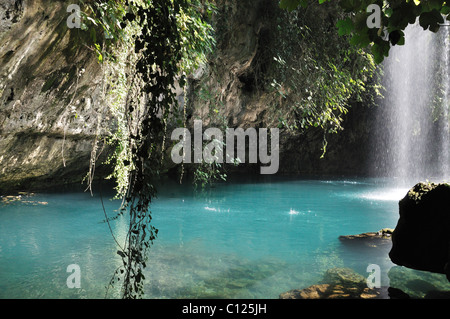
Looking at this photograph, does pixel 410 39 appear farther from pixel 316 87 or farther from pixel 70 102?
pixel 70 102

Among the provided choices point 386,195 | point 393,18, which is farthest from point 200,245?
point 386,195

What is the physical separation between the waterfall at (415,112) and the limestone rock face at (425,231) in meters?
10.2

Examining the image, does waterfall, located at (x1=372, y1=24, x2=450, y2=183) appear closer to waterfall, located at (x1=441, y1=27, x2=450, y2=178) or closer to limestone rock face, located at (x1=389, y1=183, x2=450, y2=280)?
waterfall, located at (x1=441, y1=27, x2=450, y2=178)

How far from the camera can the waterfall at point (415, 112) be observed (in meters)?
13.1

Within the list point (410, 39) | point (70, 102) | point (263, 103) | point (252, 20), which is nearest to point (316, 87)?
point (252, 20)

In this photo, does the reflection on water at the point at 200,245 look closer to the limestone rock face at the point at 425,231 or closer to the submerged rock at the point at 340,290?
the submerged rock at the point at 340,290

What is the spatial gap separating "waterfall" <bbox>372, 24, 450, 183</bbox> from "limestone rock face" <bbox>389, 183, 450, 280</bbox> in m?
10.2

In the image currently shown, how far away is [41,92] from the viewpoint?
5.88 m

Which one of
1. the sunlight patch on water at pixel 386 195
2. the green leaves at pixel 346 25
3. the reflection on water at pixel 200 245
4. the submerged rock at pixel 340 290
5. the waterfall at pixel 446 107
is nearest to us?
the green leaves at pixel 346 25

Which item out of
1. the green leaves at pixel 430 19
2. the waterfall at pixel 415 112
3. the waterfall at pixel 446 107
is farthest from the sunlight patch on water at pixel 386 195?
the green leaves at pixel 430 19

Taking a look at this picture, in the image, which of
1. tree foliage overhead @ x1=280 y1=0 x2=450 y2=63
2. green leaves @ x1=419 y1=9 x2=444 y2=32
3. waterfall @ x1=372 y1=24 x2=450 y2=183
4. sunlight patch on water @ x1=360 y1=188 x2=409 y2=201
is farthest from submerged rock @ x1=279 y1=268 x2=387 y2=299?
waterfall @ x1=372 y1=24 x2=450 y2=183

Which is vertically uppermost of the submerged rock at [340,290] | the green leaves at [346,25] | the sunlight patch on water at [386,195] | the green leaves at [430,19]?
the green leaves at [346,25]

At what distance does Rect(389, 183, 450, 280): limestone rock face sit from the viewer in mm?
4012

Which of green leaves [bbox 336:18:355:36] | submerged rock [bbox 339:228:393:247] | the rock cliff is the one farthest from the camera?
submerged rock [bbox 339:228:393:247]
